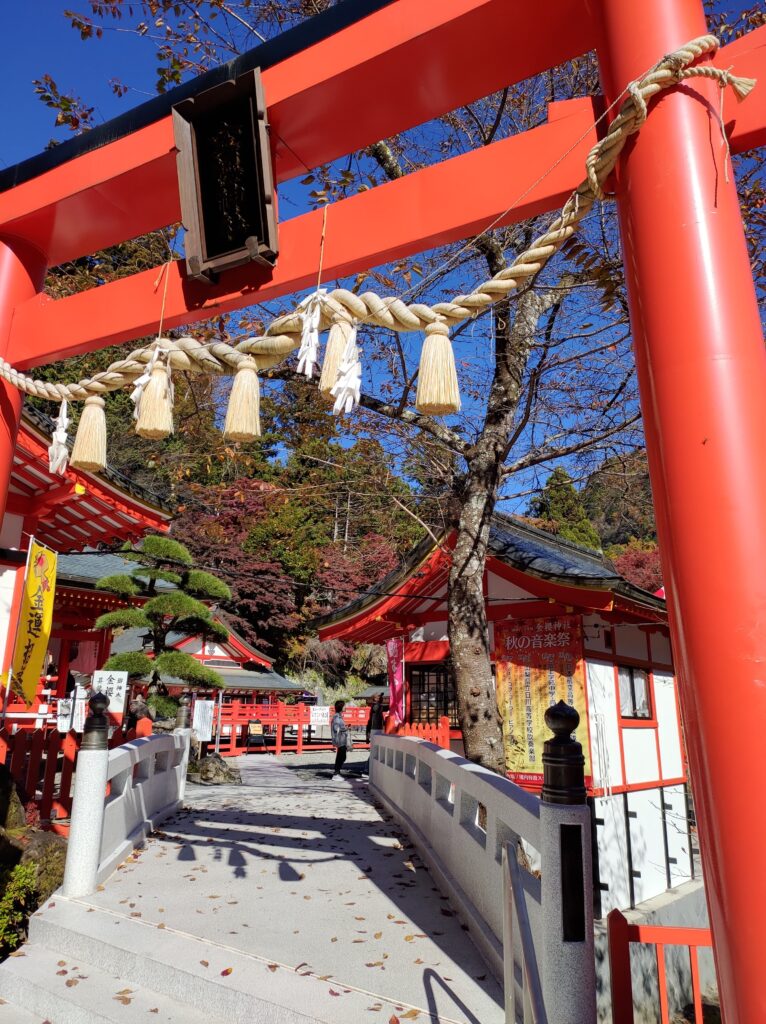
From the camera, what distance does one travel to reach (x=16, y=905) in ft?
14.4

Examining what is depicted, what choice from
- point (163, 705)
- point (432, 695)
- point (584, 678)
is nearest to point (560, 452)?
point (584, 678)

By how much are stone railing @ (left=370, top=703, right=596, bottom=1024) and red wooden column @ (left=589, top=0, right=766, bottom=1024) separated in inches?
26.3

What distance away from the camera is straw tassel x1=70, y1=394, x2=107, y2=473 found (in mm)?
3357

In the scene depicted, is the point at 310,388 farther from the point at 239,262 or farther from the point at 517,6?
the point at 517,6

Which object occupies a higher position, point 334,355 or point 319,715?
point 334,355

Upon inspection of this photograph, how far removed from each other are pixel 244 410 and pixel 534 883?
2.71 meters

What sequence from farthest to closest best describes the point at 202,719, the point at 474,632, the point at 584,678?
the point at 202,719 → the point at 584,678 → the point at 474,632

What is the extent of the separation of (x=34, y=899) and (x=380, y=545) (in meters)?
18.6

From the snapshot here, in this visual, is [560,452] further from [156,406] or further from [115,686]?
[115,686]

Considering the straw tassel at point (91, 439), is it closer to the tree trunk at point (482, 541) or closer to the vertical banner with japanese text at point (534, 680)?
the tree trunk at point (482, 541)

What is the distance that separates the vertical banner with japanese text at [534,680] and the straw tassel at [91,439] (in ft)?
25.1

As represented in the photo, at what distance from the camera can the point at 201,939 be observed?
13.0 ft

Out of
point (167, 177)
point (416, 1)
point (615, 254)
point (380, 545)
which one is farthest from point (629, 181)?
point (380, 545)

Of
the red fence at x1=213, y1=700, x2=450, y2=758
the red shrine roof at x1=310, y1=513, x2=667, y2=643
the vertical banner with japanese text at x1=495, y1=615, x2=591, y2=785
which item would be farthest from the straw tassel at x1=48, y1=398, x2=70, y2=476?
the red fence at x1=213, y1=700, x2=450, y2=758
